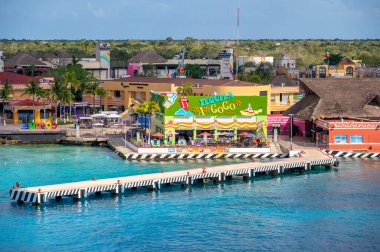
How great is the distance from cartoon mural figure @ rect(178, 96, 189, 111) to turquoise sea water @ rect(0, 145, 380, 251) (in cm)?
1090

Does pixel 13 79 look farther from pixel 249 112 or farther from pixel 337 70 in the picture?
pixel 337 70

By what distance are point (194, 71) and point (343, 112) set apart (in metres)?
56.1

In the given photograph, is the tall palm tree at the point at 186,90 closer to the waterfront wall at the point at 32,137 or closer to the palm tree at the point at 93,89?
the palm tree at the point at 93,89

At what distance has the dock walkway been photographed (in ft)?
190

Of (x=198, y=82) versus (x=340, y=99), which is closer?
(x=340, y=99)

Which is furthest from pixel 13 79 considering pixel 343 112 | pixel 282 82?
pixel 343 112

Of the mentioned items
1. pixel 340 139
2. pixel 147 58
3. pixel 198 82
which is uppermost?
pixel 147 58

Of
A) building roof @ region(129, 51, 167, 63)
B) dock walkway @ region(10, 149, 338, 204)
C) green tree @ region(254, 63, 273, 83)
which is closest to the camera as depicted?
dock walkway @ region(10, 149, 338, 204)

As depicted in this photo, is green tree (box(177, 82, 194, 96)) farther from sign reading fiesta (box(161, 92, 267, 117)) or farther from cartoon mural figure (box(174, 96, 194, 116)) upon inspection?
cartoon mural figure (box(174, 96, 194, 116))

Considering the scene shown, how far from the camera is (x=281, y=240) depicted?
161 ft

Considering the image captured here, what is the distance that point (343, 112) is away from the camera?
86.6m

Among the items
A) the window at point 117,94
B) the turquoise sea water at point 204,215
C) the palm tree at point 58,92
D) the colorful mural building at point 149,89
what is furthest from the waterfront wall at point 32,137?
the window at point 117,94

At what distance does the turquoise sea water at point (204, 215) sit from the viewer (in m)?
48.6

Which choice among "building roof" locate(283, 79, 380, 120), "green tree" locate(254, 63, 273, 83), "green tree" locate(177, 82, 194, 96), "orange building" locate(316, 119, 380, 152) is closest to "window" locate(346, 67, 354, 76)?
"green tree" locate(254, 63, 273, 83)
